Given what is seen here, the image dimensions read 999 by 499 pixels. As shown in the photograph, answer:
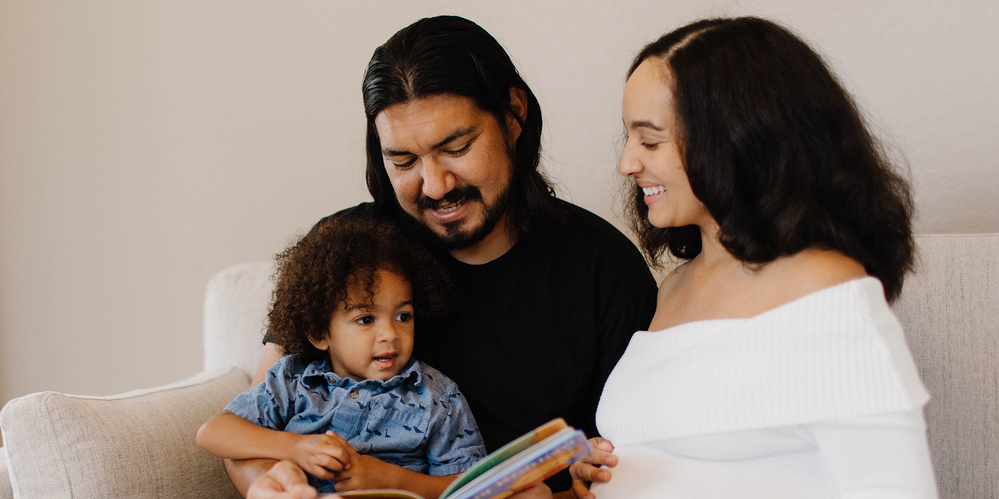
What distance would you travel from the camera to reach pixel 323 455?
114 cm

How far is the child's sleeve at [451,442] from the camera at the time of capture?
1.34 meters

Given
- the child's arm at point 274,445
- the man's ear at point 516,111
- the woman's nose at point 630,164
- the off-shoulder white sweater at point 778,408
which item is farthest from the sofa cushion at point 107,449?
the woman's nose at point 630,164

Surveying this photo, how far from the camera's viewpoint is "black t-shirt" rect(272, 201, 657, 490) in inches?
59.1

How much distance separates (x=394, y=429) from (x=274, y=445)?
23 cm

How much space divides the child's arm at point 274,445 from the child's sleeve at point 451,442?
0.20 m

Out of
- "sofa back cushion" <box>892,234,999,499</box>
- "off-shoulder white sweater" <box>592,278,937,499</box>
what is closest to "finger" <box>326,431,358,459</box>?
"off-shoulder white sweater" <box>592,278,937,499</box>

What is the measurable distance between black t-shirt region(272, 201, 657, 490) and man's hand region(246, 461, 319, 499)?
52 centimetres

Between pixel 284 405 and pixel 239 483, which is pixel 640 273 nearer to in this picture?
pixel 284 405

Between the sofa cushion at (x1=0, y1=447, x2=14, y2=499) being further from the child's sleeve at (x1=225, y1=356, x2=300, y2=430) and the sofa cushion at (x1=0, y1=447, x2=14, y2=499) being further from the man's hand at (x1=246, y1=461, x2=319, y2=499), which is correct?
the man's hand at (x1=246, y1=461, x2=319, y2=499)

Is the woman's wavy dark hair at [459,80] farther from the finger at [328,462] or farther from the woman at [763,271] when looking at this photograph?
the finger at [328,462]

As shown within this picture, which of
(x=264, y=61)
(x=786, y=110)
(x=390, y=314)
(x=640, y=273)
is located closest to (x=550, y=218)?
(x=640, y=273)

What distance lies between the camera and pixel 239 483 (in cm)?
127

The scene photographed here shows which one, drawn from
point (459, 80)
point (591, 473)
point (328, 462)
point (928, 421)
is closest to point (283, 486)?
point (328, 462)

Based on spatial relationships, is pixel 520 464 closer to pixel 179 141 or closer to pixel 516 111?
pixel 516 111
